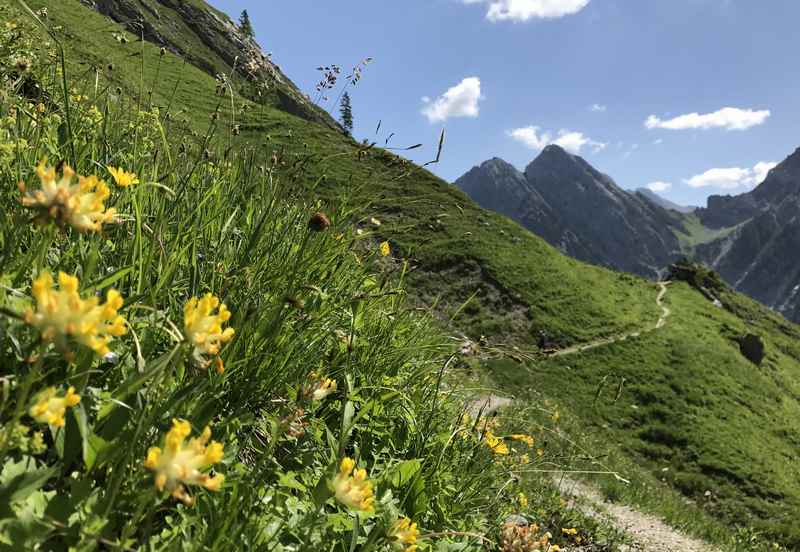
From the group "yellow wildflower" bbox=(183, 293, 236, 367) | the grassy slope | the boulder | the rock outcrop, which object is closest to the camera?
"yellow wildflower" bbox=(183, 293, 236, 367)

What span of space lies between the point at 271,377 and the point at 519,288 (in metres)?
32.3

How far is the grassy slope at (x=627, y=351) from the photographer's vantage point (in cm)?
2244

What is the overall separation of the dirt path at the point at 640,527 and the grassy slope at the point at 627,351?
1066 centimetres

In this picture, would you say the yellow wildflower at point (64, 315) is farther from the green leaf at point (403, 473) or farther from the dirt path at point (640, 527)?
the dirt path at point (640, 527)

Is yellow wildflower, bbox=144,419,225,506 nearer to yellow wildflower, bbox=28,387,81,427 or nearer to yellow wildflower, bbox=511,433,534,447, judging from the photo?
yellow wildflower, bbox=28,387,81,427

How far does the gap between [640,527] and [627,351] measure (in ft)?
81.7

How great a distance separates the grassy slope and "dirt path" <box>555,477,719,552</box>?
10657 millimetres

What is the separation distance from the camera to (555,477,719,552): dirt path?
6.33 metres

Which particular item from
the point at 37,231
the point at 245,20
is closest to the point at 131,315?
the point at 37,231

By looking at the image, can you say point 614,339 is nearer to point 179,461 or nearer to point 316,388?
point 316,388

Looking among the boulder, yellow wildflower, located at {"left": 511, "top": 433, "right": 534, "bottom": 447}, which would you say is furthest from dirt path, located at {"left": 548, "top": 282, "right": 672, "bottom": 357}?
yellow wildflower, located at {"left": 511, "top": 433, "right": 534, "bottom": 447}

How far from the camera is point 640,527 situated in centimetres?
793

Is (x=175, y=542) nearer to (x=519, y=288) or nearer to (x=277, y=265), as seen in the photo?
(x=277, y=265)

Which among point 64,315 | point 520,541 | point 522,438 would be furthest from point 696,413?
point 64,315
